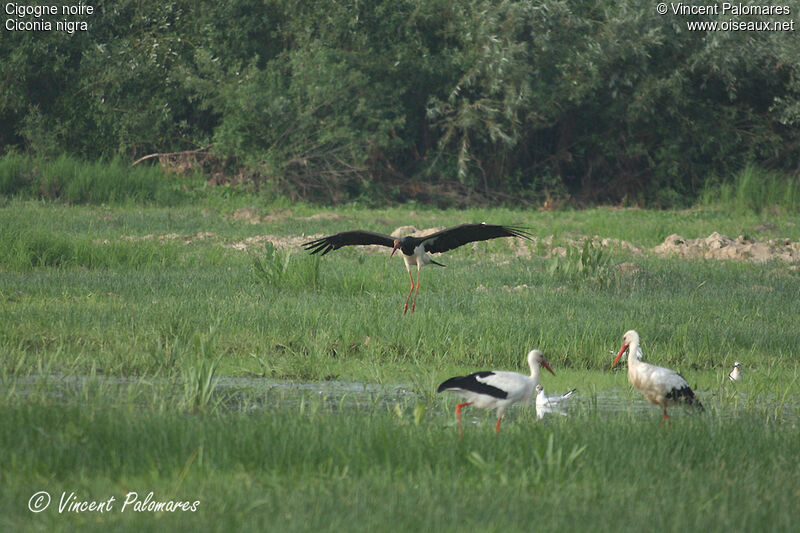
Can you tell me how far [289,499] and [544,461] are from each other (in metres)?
1.33

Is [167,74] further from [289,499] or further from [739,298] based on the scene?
[289,499]

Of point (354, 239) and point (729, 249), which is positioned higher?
point (354, 239)

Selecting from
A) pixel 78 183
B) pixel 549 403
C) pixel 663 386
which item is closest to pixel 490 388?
pixel 549 403

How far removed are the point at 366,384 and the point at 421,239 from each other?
2.90 meters

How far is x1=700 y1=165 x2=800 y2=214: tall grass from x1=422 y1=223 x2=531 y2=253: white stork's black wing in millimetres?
13514

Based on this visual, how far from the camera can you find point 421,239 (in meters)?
10.0

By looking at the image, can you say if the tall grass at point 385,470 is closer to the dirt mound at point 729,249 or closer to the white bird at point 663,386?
the white bird at point 663,386

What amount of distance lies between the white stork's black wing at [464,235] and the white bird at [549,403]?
2028 millimetres

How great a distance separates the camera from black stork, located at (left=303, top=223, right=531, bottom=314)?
908 cm

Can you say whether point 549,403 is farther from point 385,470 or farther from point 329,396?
point 385,470

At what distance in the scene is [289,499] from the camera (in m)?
4.23

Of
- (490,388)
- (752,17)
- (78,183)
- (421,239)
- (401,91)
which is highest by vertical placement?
(752,17)

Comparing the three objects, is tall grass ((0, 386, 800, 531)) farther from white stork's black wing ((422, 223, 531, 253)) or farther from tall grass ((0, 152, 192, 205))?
tall grass ((0, 152, 192, 205))

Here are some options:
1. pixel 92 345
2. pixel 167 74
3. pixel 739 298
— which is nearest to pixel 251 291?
pixel 92 345
